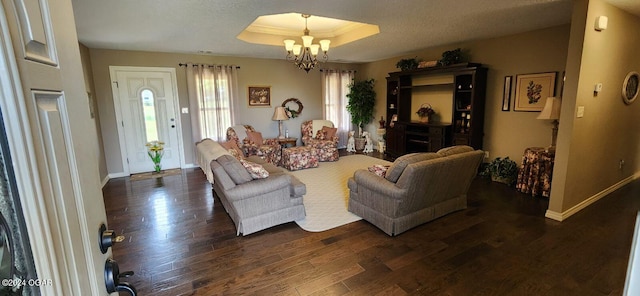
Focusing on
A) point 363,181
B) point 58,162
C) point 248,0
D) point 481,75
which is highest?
point 248,0

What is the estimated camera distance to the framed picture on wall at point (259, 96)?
259 inches

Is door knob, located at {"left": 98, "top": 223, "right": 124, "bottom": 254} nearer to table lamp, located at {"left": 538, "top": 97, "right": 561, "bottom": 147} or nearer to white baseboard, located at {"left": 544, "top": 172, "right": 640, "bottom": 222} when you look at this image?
white baseboard, located at {"left": 544, "top": 172, "right": 640, "bottom": 222}

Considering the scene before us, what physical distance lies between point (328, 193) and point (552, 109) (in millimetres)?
3365

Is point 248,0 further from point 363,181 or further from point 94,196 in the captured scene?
point 94,196

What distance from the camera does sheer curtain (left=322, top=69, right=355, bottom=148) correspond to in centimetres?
755

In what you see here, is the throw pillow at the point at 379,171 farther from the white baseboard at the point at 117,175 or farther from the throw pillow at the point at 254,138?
the white baseboard at the point at 117,175

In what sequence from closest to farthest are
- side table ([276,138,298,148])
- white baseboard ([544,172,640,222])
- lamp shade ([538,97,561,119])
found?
white baseboard ([544,172,640,222]), lamp shade ([538,97,561,119]), side table ([276,138,298,148])

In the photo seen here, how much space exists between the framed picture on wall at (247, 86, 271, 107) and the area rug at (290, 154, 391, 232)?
2082 millimetres

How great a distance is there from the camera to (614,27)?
10.7 ft

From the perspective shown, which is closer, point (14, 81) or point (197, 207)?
point (14, 81)

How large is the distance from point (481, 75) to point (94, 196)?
220 inches

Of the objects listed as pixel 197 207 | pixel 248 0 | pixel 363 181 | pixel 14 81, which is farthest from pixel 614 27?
pixel 197 207

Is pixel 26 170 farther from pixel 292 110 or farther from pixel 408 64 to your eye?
pixel 292 110

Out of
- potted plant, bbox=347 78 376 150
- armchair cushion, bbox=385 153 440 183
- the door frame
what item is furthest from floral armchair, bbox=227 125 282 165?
armchair cushion, bbox=385 153 440 183
